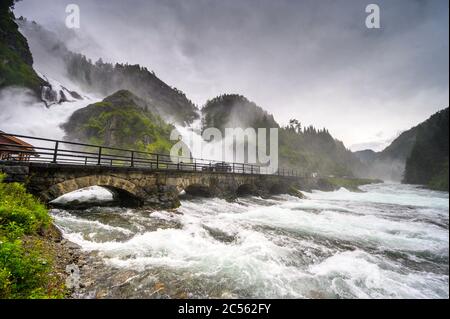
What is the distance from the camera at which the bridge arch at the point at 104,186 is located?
9586 millimetres

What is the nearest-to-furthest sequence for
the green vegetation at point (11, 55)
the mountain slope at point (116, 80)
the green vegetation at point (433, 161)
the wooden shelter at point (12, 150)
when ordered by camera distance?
the wooden shelter at point (12, 150), the green vegetation at point (11, 55), the green vegetation at point (433, 161), the mountain slope at point (116, 80)

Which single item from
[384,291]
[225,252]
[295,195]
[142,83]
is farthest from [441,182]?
A: [142,83]

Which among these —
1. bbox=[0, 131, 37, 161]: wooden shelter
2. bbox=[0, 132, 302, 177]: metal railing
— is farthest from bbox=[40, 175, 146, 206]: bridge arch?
bbox=[0, 131, 37, 161]: wooden shelter

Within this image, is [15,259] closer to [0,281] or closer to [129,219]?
[0,281]

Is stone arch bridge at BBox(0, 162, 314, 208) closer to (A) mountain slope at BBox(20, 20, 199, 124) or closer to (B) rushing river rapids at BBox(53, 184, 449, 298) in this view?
(B) rushing river rapids at BBox(53, 184, 449, 298)

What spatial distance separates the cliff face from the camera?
206 ft

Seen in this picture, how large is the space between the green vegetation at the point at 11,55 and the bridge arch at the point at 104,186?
133ft

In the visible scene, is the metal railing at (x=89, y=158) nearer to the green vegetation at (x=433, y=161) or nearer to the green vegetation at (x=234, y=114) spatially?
the green vegetation at (x=433, y=161)

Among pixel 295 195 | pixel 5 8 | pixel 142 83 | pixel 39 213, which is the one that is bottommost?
pixel 295 195

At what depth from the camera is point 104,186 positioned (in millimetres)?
11906

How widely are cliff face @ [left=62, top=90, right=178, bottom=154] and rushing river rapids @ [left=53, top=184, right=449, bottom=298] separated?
5690 centimetres

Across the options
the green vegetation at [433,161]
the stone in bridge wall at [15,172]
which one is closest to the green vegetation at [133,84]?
the green vegetation at [433,161]
